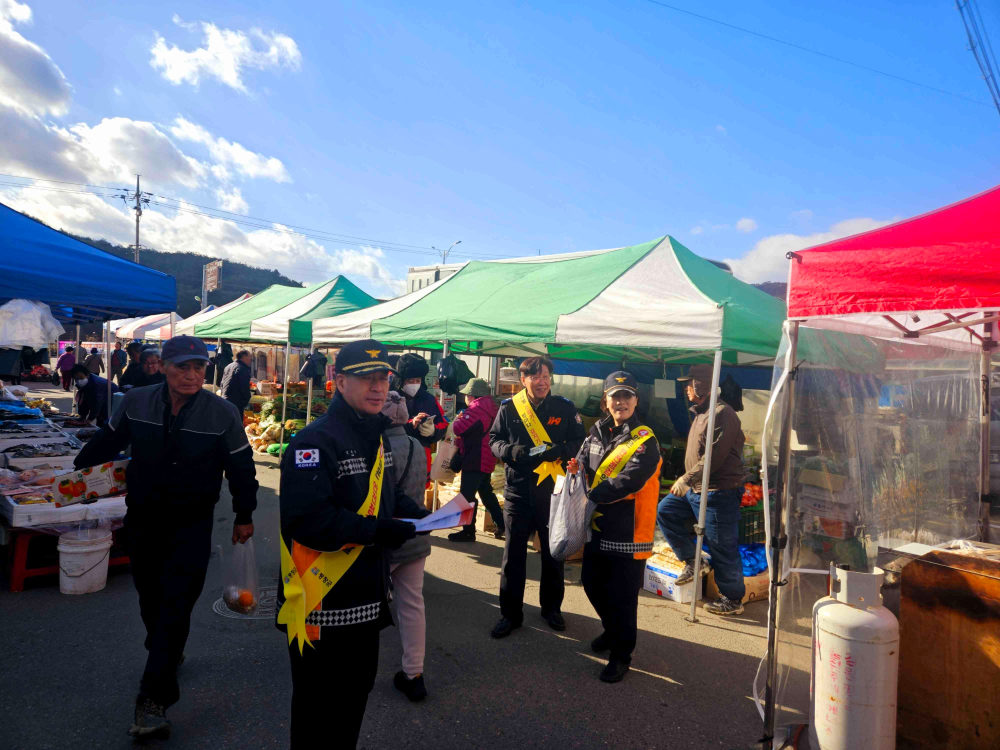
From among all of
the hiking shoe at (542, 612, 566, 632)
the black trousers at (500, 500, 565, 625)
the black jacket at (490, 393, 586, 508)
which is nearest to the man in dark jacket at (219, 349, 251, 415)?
the black jacket at (490, 393, 586, 508)

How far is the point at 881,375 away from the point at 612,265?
3633 millimetres

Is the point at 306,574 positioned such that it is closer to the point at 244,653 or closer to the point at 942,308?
the point at 244,653

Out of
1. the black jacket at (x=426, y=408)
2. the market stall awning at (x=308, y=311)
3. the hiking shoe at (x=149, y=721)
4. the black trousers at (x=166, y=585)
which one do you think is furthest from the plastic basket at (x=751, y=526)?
the market stall awning at (x=308, y=311)

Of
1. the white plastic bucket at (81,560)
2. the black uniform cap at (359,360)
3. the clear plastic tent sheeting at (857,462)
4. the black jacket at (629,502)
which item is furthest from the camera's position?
the white plastic bucket at (81,560)

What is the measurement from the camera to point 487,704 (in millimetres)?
3318

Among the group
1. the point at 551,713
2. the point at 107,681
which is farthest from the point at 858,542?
the point at 107,681

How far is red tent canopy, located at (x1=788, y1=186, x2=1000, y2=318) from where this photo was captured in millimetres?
2434

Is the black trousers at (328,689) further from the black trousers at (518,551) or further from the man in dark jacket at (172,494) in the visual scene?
the black trousers at (518,551)

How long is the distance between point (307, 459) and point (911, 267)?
2625mm

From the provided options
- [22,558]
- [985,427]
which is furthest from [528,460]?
[22,558]

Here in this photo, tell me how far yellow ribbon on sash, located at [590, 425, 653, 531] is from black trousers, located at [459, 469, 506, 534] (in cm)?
229

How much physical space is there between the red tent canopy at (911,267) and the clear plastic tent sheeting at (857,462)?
0.29m

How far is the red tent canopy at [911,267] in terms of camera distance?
2434mm

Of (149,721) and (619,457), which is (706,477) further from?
(149,721)
